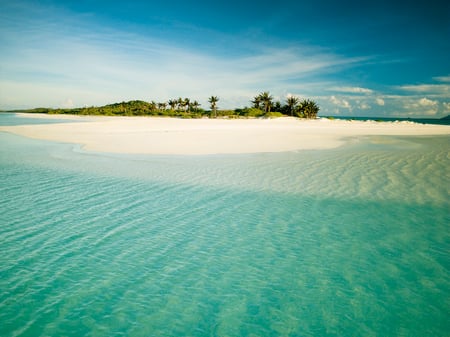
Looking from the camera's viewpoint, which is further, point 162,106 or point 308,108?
point 162,106

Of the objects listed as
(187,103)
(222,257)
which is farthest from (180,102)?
(222,257)

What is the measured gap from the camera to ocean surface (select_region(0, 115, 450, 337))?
4.14 m

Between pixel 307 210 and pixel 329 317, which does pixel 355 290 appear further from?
pixel 307 210

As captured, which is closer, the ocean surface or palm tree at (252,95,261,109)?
the ocean surface

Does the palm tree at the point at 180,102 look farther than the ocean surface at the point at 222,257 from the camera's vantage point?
Yes

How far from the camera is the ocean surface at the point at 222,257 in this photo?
4141 mm

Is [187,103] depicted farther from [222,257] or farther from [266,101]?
[222,257]

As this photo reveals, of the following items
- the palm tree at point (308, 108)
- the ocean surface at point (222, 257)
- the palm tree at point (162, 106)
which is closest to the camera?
the ocean surface at point (222, 257)

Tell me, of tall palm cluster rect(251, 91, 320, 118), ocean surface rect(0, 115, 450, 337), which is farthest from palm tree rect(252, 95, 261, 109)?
ocean surface rect(0, 115, 450, 337)

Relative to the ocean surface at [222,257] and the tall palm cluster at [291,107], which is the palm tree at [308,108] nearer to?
the tall palm cluster at [291,107]

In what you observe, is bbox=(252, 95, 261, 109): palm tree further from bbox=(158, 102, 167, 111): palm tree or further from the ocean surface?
the ocean surface

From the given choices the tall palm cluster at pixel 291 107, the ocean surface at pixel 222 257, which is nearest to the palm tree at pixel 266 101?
the tall palm cluster at pixel 291 107

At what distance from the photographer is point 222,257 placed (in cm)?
591

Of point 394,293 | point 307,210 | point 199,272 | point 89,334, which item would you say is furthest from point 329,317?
point 307,210
